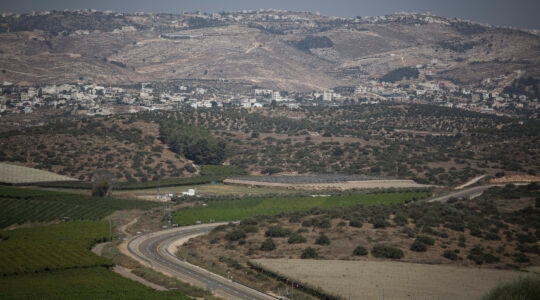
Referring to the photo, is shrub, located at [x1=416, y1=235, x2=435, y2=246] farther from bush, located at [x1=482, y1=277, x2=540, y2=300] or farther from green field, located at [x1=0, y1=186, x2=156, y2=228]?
green field, located at [x1=0, y1=186, x2=156, y2=228]

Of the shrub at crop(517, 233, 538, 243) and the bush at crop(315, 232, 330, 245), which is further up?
the shrub at crop(517, 233, 538, 243)

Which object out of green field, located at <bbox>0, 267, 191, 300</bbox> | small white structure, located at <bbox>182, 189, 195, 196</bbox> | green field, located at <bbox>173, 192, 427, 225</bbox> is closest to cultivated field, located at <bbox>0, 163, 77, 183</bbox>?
small white structure, located at <bbox>182, 189, 195, 196</bbox>

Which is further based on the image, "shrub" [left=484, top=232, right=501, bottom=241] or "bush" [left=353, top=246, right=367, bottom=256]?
"shrub" [left=484, top=232, right=501, bottom=241]

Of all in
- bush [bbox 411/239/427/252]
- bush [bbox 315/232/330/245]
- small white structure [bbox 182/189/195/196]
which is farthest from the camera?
small white structure [bbox 182/189/195/196]

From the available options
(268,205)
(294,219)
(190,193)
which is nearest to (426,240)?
(294,219)

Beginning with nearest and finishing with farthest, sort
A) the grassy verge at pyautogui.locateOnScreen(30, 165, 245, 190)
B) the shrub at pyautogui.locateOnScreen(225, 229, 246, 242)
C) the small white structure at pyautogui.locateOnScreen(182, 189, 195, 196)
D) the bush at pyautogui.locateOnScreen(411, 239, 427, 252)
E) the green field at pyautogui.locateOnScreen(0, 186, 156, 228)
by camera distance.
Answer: the bush at pyautogui.locateOnScreen(411, 239, 427, 252) → the shrub at pyautogui.locateOnScreen(225, 229, 246, 242) → the green field at pyautogui.locateOnScreen(0, 186, 156, 228) → the small white structure at pyautogui.locateOnScreen(182, 189, 195, 196) → the grassy verge at pyautogui.locateOnScreen(30, 165, 245, 190)

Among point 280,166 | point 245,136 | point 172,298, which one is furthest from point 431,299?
point 245,136

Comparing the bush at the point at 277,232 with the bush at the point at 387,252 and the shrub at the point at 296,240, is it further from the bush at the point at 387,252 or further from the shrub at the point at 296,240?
the bush at the point at 387,252
